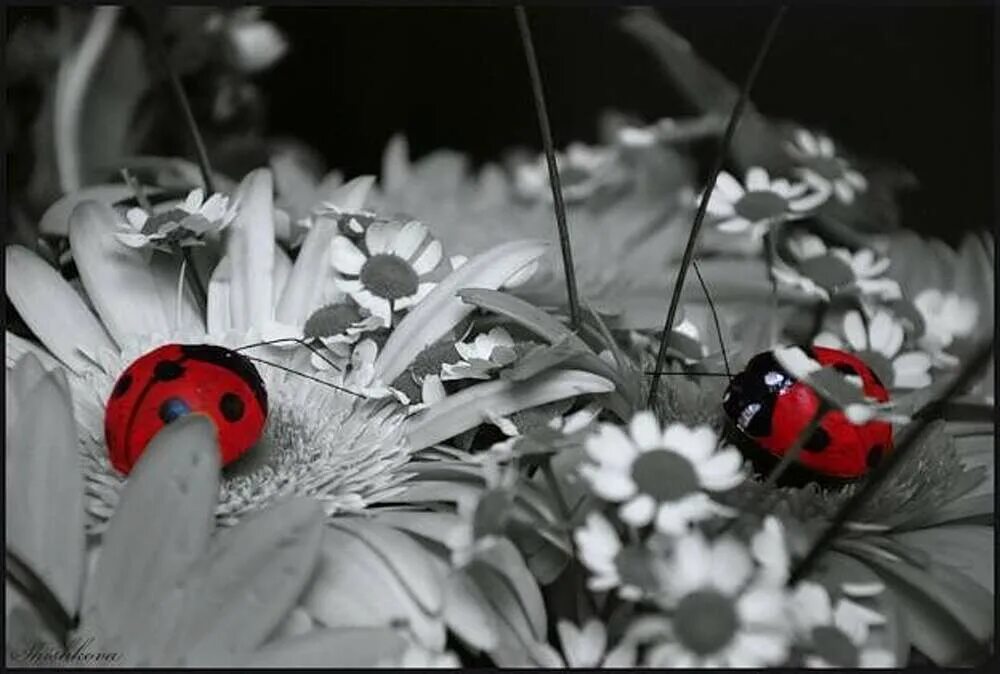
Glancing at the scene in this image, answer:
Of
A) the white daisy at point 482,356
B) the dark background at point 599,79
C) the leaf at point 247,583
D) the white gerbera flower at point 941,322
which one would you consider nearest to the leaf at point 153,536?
Result: the leaf at point 247,583

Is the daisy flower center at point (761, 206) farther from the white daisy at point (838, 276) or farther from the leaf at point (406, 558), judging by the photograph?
the leaf at point (406, 558)

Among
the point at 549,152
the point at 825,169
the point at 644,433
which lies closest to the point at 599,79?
the point at 825,169

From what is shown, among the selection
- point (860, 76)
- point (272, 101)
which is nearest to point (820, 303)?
point (860, 76)

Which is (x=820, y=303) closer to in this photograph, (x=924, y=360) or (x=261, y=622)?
(x=924, y=360)

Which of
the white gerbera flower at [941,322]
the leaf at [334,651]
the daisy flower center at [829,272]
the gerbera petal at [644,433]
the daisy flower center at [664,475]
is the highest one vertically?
the gerbera petal at [644,433]

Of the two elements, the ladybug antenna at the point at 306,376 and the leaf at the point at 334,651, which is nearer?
the leaf at the point at 334,651

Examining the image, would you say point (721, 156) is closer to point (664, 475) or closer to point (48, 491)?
point (664, 475)
